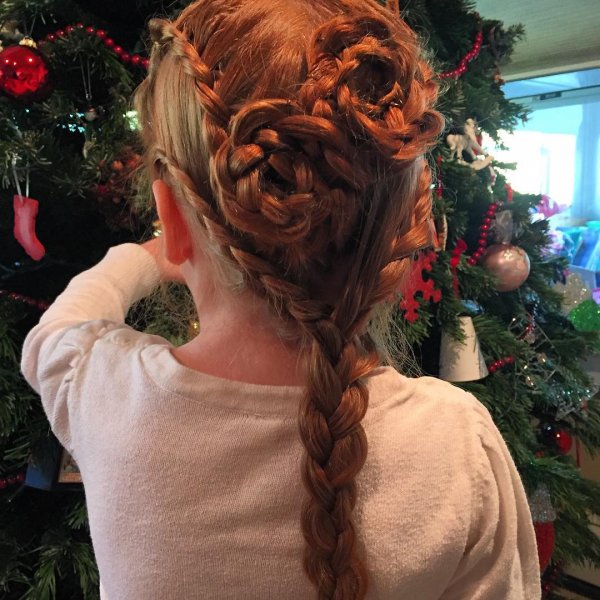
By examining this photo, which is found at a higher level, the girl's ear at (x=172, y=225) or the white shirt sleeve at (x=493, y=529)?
the girl's ear at (x=172, y=225)

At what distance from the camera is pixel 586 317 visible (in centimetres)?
138

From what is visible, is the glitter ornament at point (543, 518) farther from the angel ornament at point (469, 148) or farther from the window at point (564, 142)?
the window at point (564, 142)

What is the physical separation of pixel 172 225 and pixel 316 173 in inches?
6.2

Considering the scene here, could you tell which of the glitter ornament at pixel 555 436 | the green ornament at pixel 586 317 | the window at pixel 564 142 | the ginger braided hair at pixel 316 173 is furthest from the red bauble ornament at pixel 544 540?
the window at pixel 564 142

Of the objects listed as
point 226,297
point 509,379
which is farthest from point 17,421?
point 509,379

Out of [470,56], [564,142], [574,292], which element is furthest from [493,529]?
[564,142]

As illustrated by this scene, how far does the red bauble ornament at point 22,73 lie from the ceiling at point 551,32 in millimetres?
1417

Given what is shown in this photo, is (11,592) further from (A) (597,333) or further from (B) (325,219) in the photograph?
(A) (597,333)

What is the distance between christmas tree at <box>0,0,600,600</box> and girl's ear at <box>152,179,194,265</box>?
20 centimetres

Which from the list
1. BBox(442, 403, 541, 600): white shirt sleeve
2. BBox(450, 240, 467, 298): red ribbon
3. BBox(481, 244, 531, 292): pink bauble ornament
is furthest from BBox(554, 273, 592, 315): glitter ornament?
BBox(442, 403, 541, 600): white shirt sleeve

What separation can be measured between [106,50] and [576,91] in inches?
72.7

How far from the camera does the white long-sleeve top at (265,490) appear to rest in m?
0.46

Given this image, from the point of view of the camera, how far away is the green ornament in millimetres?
1370

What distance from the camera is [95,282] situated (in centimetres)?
72
